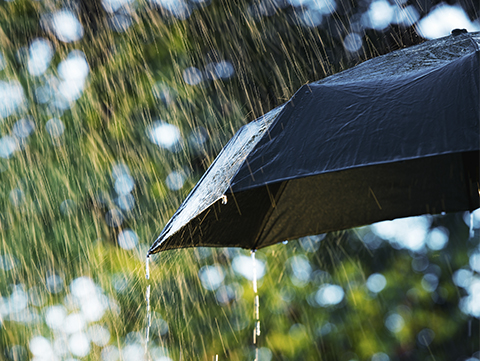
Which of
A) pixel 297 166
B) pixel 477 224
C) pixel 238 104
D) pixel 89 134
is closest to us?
pixel 297 166

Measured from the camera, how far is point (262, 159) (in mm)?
1217

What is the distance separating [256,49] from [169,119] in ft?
3.76

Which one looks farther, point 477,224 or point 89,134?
point 477,224

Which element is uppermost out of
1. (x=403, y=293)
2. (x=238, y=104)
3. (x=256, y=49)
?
(x=256, y=49)

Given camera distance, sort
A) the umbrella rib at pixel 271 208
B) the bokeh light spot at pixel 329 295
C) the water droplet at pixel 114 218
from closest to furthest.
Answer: the umbrella rib at pixel 271 208
the water droplet at pixel 114 218
the bokeh light spot at pixel 329 295

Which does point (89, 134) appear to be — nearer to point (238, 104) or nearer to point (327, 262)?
point (238, 104)

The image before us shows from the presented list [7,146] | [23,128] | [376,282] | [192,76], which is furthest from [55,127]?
[376,282]

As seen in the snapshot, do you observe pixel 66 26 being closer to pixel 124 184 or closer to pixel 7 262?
pixel 124 184

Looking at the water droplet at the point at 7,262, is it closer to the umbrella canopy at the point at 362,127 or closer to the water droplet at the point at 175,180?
the water droplet at the point at 175,180

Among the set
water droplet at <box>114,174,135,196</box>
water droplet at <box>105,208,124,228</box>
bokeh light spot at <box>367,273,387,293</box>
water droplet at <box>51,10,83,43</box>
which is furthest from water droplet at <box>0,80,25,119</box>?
bokeh light spot at <box>367,273,387,293</box>

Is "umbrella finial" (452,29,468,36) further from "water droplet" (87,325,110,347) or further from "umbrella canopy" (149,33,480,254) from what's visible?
"water droplet" (87,325,110,347)

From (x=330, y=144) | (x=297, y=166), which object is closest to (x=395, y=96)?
(x=330, y=144)

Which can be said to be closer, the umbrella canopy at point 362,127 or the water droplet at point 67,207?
the umbrella canopy at point 362,127

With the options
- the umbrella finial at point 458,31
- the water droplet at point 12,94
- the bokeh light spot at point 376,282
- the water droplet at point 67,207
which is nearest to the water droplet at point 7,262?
the water droplet at point 67,207
